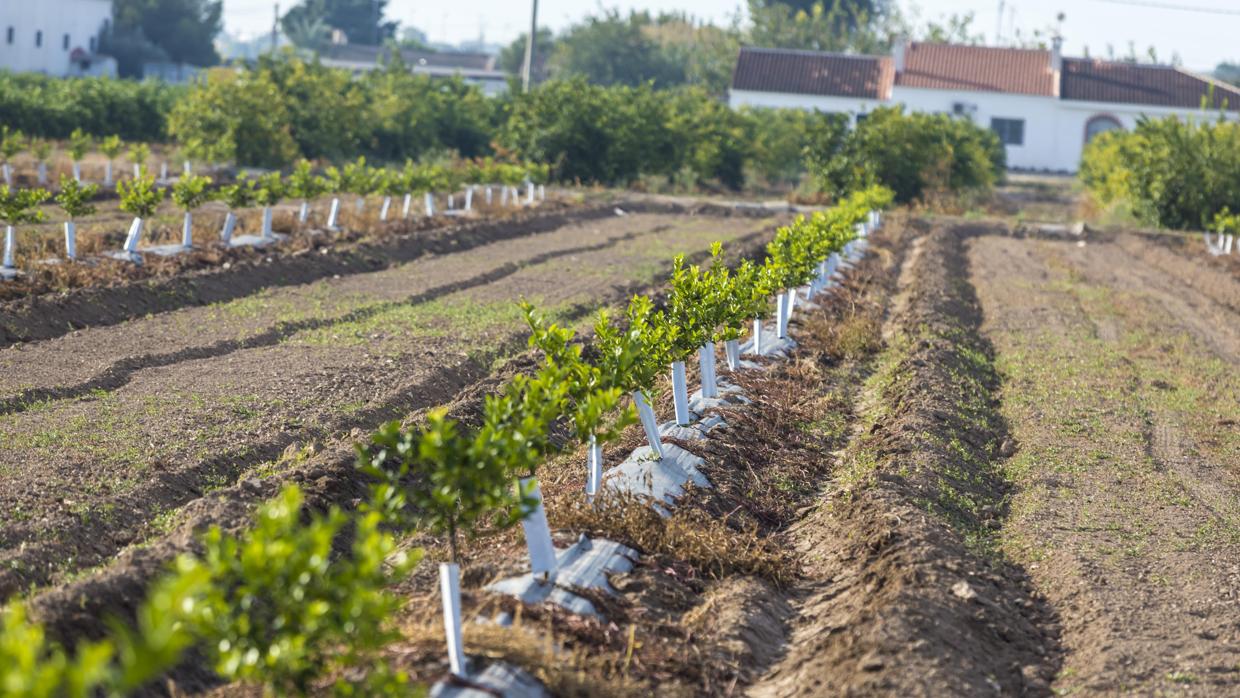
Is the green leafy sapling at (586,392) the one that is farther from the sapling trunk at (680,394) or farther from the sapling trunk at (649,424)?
the sapling trunk at (680,394)

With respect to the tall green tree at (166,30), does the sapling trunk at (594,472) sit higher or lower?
lower

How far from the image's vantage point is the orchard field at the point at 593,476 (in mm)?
5727

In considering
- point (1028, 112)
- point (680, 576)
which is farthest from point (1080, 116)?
point (680, 576)

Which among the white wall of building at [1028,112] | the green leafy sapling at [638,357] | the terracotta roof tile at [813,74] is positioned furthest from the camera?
A: the terracotta roof tile at [813,74]

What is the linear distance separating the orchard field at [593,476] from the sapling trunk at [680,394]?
0.23m

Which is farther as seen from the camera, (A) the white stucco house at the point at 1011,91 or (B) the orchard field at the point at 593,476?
(A) the white stucco house at the point at 1011,91

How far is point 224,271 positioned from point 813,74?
44.0 metres

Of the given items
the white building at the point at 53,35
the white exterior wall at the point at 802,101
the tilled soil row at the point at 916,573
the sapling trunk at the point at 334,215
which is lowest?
the tilled soil row at the point at 916,573

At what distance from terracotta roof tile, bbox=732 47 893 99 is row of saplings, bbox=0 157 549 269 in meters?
24.8

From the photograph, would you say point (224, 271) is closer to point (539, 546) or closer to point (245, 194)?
point (245, 194)

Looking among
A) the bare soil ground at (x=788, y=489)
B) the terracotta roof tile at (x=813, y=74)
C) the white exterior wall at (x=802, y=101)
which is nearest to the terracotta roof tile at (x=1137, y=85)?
the terracotta roof tile at (x=813, y=74)

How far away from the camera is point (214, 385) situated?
11555 millimetres

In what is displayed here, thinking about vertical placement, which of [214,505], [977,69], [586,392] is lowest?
[214,505]

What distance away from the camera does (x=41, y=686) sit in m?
3.42
